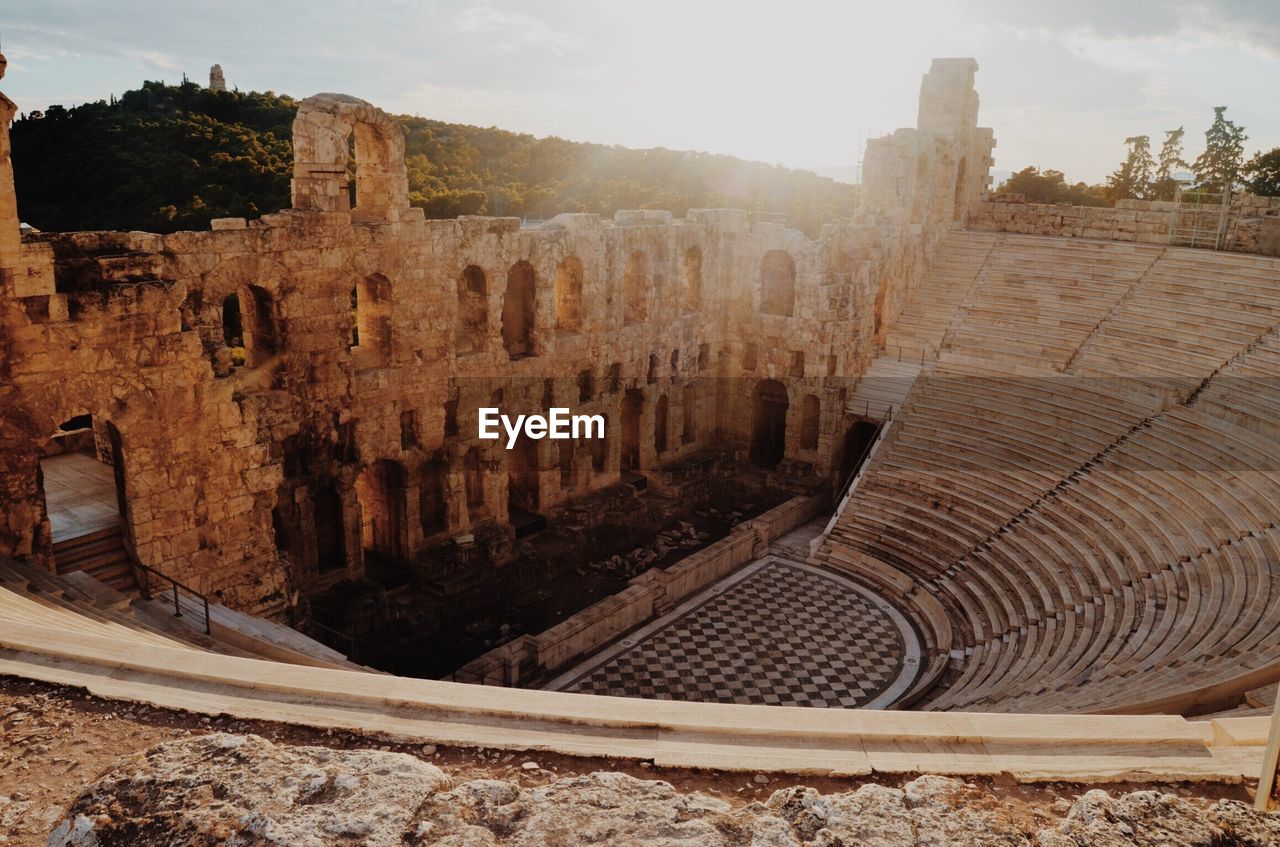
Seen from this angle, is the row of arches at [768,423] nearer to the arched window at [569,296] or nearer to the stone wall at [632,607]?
the stone wall at [632,607]

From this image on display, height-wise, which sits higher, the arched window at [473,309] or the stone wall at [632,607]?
the arched window at [473,309]

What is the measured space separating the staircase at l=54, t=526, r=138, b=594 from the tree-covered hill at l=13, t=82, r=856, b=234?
11.0m

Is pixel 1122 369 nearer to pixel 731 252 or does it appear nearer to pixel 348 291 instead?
pixel 731 252

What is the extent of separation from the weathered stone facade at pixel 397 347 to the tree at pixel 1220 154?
47.3 ft

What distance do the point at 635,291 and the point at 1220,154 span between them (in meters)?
27.5

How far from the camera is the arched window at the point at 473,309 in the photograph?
18484 mm

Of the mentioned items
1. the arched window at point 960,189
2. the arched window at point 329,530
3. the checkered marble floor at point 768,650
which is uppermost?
the arched window at point 960,189

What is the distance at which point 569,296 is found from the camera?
68.7 ft

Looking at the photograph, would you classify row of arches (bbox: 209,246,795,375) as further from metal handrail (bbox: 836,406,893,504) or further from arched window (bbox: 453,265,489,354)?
metal handrail (bbox: 836,406,893,504)

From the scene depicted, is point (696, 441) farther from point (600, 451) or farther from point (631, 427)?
point (600, 451)

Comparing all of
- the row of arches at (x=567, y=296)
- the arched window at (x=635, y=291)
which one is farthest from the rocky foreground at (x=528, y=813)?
the arched window at (x=635, y=291)

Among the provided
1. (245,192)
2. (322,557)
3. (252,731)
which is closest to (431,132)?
(245,192)

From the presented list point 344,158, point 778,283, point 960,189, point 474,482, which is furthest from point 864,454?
point 344,158

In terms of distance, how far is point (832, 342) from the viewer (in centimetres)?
2277
